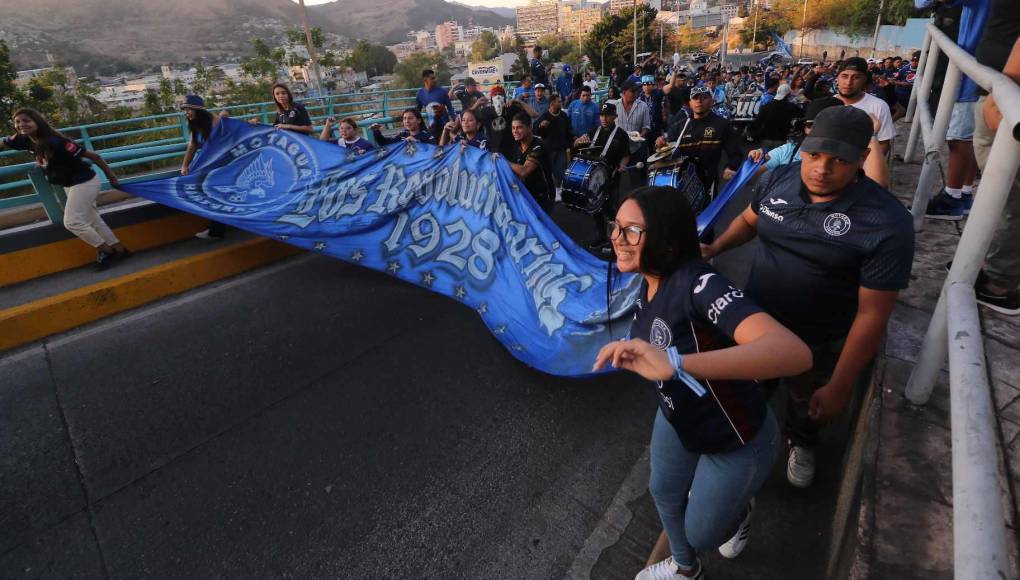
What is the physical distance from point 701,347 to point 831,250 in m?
0.94

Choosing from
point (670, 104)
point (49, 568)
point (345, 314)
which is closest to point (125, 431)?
point (49, 568)

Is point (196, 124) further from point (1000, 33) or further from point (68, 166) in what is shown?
point (1000, 33)

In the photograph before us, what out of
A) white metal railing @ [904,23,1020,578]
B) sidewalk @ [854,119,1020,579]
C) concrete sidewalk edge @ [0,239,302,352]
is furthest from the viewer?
concrete sidewalk edge @ [0,239,302,352]

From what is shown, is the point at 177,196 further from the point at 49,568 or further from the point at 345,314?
the point at 49,568

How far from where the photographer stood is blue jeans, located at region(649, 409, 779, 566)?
1.75 metres

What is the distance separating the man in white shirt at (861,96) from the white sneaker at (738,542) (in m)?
3.39

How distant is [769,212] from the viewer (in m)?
2.31

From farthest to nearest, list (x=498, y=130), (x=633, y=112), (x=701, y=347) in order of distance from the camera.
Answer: (x=633, y=112)
(x=498, y=130)
(x=701, y=347)

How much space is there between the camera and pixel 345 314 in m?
4.97

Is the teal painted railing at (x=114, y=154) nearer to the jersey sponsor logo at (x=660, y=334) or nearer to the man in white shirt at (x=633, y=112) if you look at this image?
the man in white shirt at (x=633, y=112)

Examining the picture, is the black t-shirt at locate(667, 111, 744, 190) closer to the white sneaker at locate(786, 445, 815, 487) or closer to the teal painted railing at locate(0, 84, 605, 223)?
the white sneaker at locate(786, 445, 815, 487)

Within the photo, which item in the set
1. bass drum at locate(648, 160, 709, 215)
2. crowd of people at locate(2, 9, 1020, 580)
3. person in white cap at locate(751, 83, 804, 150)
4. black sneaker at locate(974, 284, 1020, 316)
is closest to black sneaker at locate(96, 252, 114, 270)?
bass drum at locate(648, 160, 709, 215)

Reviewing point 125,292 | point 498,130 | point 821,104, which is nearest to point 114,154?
point 125,292

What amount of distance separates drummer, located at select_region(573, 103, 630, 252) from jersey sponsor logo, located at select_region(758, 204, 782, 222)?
4.02 meters
